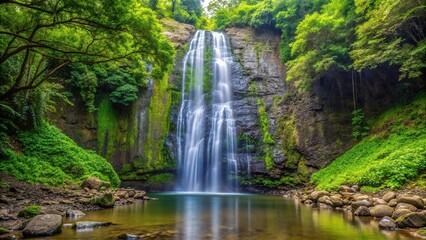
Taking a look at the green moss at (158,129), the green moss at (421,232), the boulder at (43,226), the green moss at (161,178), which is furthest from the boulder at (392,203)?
the green moss at (161,178)

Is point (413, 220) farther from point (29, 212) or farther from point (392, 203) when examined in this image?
point (29, 212)

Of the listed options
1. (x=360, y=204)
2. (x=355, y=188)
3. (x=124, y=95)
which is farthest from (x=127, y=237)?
(x=124, y=95)

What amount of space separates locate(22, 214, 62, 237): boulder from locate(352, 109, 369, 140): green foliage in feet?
59.9

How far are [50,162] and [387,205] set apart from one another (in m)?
13.6

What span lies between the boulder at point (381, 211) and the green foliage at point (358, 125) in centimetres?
1156

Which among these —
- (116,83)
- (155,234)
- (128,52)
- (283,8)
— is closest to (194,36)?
(283,8)

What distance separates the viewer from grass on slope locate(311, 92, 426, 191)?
11.1m

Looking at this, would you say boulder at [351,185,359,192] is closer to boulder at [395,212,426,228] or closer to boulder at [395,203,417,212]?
boulder at [395,203,417,212]

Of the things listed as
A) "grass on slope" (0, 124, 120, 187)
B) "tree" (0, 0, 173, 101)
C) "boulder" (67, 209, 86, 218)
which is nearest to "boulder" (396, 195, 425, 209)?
"tree" (0, 0, 173, 101)

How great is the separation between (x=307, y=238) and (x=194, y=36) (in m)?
27.5

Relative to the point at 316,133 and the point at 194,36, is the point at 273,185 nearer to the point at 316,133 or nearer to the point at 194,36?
the point at 316,133

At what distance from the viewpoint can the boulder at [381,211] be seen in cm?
797

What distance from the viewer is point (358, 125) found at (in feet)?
62.5

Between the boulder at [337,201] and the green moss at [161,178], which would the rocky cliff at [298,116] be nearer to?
the green moss at [161,178]
